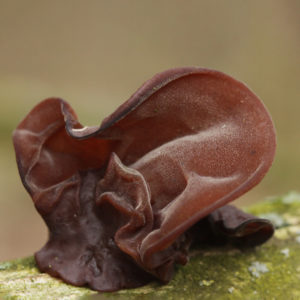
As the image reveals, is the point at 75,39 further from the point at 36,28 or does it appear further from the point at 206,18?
the point at 206,18

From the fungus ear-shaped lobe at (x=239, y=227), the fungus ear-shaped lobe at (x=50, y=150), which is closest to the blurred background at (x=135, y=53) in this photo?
the fungus ear-shaped lobe at (x=50, y=150)

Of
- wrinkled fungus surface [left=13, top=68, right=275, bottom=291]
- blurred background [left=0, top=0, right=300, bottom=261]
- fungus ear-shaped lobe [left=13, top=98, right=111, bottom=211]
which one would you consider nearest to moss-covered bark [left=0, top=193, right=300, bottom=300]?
wrinkled fungus surface [left=13, top=68, right=275, bottom=291]

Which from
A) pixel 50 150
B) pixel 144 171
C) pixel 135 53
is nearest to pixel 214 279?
pixel 144 171

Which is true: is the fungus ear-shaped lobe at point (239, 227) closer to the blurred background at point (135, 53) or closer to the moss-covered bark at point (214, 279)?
the moss-covered bark at point (214, 279)

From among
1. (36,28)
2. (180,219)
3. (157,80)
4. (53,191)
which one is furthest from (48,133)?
(36,28)

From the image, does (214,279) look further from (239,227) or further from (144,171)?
(144,171)

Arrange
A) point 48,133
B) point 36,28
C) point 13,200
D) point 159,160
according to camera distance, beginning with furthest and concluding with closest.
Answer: point 36,28, point 13,200, point 48,133, point 159,160
